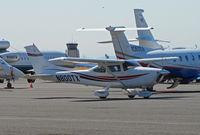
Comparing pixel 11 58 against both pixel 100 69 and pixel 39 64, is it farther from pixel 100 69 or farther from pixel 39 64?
pixel 100 69

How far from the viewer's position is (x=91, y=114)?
17141 millimetres

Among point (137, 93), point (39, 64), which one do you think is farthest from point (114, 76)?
point (39, 64)

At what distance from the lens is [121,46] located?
33.2m

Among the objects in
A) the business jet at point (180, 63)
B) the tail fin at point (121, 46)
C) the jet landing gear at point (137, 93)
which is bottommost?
the jet landing gear at point (137, 93)

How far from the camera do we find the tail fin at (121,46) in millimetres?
32594

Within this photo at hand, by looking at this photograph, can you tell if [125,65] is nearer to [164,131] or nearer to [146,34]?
[164,131]

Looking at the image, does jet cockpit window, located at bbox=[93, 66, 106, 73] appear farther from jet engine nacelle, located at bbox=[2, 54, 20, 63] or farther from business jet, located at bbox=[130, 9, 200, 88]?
jet engine nacelle, located at bbox=[2, 54, 20, 63]

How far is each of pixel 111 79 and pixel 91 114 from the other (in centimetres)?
940

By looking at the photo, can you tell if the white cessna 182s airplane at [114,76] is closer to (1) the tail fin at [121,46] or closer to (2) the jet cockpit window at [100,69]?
(2) the jet cockpit window at [100,69]

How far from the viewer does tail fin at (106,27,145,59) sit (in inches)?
1283

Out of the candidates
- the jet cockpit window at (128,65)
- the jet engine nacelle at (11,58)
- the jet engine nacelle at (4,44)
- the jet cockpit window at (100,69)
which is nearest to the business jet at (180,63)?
the jet cockpit window at (100,69)

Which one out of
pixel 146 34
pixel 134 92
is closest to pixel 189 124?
pixel 134 92

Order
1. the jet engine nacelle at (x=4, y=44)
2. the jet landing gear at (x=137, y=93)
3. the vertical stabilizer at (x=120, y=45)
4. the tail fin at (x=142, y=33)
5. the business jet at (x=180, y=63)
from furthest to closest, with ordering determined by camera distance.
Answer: the jet engine nacelle at (x=4, y=44)
the tail fin at (x=142, y=33)
the business jet at (x=180, y=63)
the vertical stabilizer at (x=120, y=45)
the jet landing gear at (x=137, y=93)

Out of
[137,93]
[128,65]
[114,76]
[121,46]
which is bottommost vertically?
[137,93]
